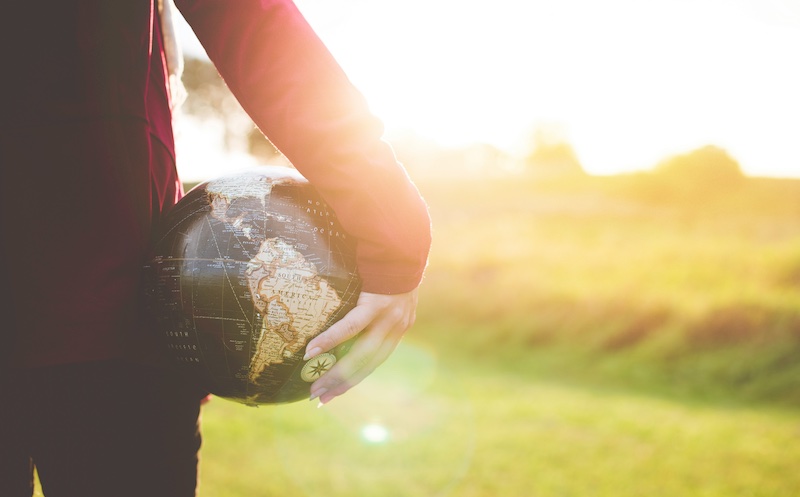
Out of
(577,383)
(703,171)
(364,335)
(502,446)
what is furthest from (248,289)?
(703,171)

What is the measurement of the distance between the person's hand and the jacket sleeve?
0.08 m

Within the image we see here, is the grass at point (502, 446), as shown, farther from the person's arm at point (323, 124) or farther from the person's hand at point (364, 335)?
the person's arm at point (323, 124)

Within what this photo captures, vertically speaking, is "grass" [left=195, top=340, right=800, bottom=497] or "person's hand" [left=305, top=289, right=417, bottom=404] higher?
"person's hand" [left=305, top=289, right=417, bottom=404]

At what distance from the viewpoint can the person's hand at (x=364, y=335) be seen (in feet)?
5.30

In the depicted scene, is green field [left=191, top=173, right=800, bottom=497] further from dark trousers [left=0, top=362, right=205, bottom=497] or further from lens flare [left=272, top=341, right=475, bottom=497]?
dark trousers [left=0, top=362, right=205, bottom=497]

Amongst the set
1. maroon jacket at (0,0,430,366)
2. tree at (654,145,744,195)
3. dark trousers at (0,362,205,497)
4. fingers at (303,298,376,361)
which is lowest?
dark trousers at (0,362,205,497)

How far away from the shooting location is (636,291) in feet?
36.1

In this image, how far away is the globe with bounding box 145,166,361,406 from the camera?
1.71m

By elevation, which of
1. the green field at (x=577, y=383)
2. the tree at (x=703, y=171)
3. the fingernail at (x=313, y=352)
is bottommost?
the green field at (x=577, y=383)

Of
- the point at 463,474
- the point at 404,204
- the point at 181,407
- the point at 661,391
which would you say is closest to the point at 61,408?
the point at 181,407

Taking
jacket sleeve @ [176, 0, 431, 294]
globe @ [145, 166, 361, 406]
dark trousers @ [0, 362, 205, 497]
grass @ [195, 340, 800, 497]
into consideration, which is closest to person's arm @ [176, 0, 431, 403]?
jacket sleeve @ [176, 0, 431, 294]

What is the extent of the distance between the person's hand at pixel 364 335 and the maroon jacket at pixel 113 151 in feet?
0.20

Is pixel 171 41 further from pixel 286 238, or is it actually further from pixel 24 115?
pixel 286 238

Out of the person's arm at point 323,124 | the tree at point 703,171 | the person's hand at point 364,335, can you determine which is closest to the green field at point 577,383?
the tree at point 703,171
